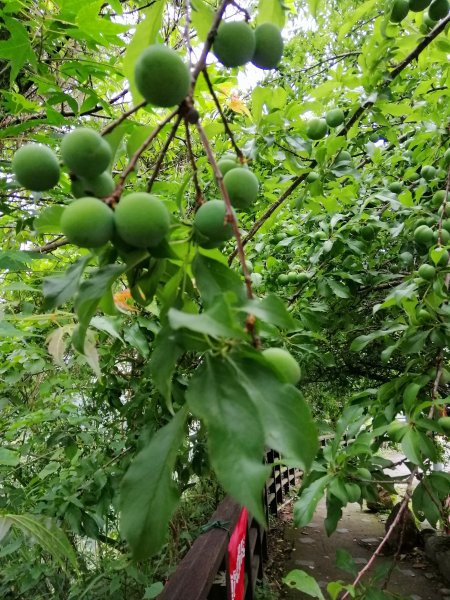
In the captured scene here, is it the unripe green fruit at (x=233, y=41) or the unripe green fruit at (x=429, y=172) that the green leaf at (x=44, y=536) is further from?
the unripe green fruit at (x=429, y=172)

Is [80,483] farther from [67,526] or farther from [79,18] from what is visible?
[79,18]

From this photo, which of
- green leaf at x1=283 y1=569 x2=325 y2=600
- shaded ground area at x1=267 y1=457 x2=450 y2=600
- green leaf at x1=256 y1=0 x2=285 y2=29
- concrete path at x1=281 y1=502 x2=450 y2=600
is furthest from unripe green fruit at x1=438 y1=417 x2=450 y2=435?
shaded ground area at x1=267 y1=457 x2=450 y2=600

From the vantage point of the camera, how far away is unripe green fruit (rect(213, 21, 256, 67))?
2.11 feet

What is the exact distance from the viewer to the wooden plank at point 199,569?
1.53m

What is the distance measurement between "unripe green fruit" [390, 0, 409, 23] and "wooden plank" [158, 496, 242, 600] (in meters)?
1.76

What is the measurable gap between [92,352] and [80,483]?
1.44 m

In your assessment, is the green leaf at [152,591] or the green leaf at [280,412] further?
the green leaf at [152,591]

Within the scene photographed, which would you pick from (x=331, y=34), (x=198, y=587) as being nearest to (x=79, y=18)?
(x=198, y=587)

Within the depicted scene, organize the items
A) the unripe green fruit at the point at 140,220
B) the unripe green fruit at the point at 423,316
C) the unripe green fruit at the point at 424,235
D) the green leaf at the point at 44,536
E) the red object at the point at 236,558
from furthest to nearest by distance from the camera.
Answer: the red object at the point at 236,558
the unripe green fruit at the point at 424,235
the unripe green fruit at the point at 423,316
the green leaf at the point at 44,536
the unripe green fruit at the point at 140,220

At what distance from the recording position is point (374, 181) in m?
2.34

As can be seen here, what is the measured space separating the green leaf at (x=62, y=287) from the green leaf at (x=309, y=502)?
1061mm

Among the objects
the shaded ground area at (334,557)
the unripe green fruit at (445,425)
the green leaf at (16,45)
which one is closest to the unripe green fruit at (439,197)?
the unripe green fruit at (445,425)

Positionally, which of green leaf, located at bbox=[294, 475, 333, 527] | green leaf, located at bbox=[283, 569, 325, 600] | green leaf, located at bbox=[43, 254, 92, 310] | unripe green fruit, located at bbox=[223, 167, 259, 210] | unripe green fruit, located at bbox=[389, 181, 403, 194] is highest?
unripe green fruit, located at bbox=[389, 181, 403, 194]

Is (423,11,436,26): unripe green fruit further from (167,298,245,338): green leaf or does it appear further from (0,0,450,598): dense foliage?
(167,298,245,338): green leaf
